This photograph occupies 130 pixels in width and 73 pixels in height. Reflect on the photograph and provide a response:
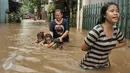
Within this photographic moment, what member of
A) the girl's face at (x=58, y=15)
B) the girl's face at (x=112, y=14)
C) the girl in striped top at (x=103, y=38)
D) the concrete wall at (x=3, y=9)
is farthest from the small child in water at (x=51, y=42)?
the concrete wall at (x=3, y=9)

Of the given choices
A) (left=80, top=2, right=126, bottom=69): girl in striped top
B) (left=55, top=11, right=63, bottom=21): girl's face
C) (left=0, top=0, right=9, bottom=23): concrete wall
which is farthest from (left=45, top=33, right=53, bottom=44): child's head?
(left=0, top=0, right=9, bottom=23): concrete wall

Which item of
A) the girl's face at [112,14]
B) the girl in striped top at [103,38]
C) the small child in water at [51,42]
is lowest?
the small child in water at [51,42]

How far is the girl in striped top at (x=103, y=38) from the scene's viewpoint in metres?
4.33

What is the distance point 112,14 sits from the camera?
4.28 metres

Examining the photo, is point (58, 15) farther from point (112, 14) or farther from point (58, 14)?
point (112, 14)

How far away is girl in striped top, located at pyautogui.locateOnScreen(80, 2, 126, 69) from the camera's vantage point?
433 centimetres

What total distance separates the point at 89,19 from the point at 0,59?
12983mm

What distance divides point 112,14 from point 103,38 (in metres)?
0.40

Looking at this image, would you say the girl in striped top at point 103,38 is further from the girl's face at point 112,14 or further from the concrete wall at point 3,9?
the concrete wall at point 3,9

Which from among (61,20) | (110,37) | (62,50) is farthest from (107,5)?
(61,20)

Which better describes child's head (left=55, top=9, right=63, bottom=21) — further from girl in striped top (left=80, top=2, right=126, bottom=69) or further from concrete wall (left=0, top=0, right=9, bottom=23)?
concrete wall (left=0, top=0, right=9, bottom=23)

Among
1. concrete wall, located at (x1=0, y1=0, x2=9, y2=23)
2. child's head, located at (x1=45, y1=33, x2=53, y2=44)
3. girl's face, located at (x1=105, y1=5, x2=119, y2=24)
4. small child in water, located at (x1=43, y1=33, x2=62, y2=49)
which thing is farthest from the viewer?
concrete wall, located at (x1=0, y1=0, x2=9, y2=23)

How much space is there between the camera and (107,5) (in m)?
4.39

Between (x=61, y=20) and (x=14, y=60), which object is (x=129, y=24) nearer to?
(x=61, y=20)
